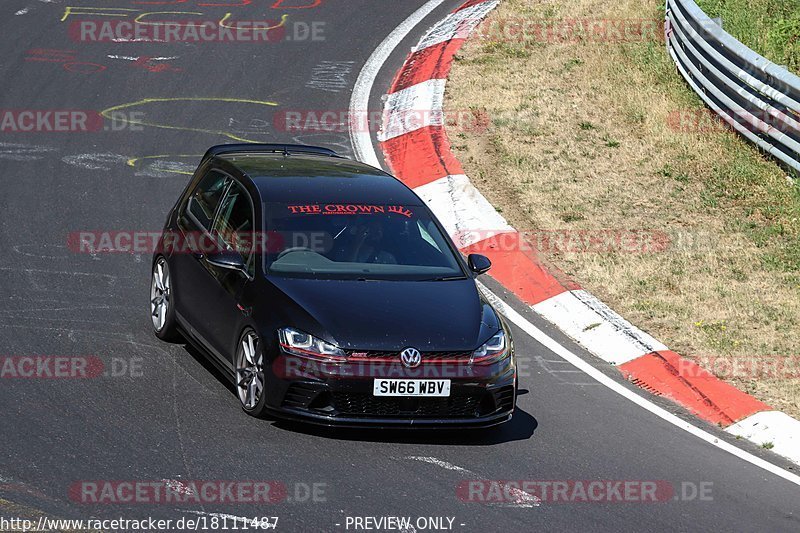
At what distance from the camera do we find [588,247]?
40.8 ft

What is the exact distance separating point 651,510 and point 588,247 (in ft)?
17.2

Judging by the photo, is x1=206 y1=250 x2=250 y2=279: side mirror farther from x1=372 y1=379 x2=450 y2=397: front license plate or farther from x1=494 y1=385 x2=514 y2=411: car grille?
x1=494 y1=385 x2=514 y2=411: car grille

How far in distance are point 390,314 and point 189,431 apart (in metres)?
1.51

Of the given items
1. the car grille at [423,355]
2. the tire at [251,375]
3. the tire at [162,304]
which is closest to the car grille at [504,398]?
the car grille at [423,355]

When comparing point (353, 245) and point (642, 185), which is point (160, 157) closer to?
point (642, 185)

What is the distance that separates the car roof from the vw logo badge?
1.83m

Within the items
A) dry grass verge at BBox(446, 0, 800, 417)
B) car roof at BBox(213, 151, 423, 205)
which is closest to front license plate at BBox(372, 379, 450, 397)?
car roof at BBox(213, 151, 423, 205)

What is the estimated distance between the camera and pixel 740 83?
47.7ft

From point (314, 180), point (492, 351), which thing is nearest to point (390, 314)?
point (492, 351)

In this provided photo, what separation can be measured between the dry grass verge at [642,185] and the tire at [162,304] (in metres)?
4.01

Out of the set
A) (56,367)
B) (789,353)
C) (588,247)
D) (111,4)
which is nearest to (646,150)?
(588,247)

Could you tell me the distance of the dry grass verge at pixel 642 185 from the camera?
35.8 feet

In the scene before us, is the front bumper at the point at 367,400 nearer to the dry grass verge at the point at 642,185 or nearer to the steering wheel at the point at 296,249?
the steering wheel at the point at 296,249

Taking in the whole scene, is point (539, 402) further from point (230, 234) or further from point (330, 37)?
point (330, 37)
